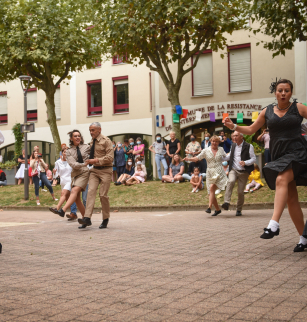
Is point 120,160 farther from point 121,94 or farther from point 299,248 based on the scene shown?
point 299,248

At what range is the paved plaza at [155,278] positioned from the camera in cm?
369

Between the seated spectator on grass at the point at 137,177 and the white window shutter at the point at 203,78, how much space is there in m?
7.58

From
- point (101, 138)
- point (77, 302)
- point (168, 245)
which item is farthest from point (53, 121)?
point (77, 302)

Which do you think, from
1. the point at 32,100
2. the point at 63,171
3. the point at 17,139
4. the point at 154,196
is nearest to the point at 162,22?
the point at 154,196

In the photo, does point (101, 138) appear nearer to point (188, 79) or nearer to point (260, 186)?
point (260, 186)

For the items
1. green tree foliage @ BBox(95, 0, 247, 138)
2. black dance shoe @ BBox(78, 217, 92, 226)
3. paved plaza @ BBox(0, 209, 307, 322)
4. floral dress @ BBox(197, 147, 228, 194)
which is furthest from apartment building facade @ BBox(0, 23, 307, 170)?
paved plaza @ BBox(0, 209, 307, 322)

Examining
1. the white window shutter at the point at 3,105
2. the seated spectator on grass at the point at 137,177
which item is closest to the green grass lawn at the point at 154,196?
the seated spectator on grass at the point at 137,177

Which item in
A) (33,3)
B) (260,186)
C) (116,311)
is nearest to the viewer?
(116,311)

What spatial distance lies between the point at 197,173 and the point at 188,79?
10.3 meters

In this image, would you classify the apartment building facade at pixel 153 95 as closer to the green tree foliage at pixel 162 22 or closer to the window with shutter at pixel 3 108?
the window with shutter at pixel 3 108

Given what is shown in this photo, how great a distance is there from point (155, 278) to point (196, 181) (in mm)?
13328

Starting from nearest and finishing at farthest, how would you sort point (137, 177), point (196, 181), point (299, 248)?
1. point (299, 248)
2. point (196, 181)
3. point (137, 177)

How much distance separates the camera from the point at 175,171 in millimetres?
20141

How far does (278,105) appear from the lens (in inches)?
241
